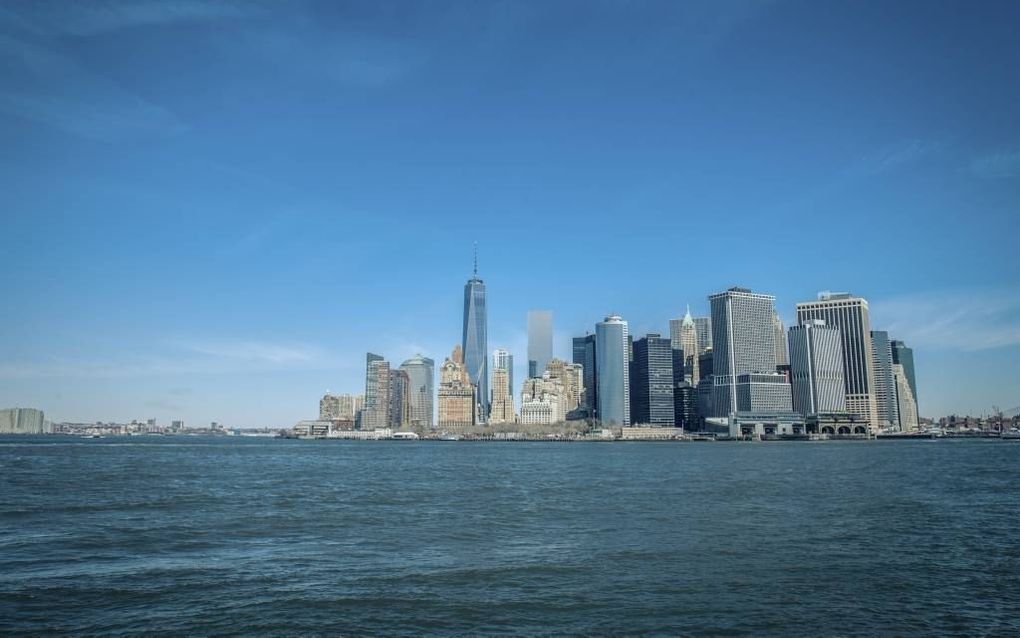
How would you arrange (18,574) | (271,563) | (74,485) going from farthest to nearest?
(74,485)
(271,563)
(18,574)

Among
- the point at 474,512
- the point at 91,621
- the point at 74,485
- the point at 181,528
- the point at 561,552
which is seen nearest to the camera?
the point at 91,621

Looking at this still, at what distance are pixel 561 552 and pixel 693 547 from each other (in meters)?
6.74

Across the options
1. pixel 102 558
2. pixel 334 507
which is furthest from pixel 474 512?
pixel 102 558

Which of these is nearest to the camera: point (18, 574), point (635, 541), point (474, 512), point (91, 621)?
point (91, 621)

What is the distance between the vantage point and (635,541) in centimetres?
3603

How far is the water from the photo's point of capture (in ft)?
73.5

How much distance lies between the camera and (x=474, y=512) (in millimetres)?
48938

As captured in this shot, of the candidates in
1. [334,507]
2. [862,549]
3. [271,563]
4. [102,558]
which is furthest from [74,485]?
[862,549]

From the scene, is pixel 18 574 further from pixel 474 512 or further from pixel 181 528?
pixel 474 512

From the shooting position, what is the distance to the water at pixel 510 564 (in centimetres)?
2239

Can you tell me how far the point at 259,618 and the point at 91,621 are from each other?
5.27 metres

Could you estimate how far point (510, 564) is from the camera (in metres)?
30.8

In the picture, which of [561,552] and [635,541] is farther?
[635,541]

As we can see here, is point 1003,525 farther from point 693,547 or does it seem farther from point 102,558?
point 102,558
